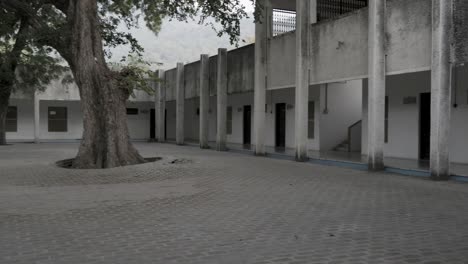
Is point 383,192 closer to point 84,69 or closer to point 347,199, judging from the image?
point 347,199

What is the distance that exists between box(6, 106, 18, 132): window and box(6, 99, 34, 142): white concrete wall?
175mm

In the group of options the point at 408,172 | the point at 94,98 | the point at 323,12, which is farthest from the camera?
the point at 323,12

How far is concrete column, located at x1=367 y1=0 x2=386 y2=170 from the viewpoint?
12.9 m

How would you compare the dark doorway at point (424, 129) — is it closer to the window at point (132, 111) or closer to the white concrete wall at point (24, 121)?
the window at point (132, 111)

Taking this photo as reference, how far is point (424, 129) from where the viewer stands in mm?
16266

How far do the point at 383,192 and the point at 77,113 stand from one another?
87.8ft

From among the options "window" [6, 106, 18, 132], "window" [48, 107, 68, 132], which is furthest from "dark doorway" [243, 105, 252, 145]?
"window" [6, 106, 18, 132]

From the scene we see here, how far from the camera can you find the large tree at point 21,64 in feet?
73.9

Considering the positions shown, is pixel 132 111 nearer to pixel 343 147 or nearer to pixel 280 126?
pixel 280 126

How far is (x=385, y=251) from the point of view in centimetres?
526

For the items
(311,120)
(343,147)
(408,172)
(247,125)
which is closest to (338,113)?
(311,120)

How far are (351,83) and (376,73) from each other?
30.1 ft

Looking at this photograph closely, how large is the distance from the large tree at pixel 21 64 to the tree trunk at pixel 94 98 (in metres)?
7.30

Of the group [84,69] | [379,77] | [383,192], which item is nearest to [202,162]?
[84,69]
